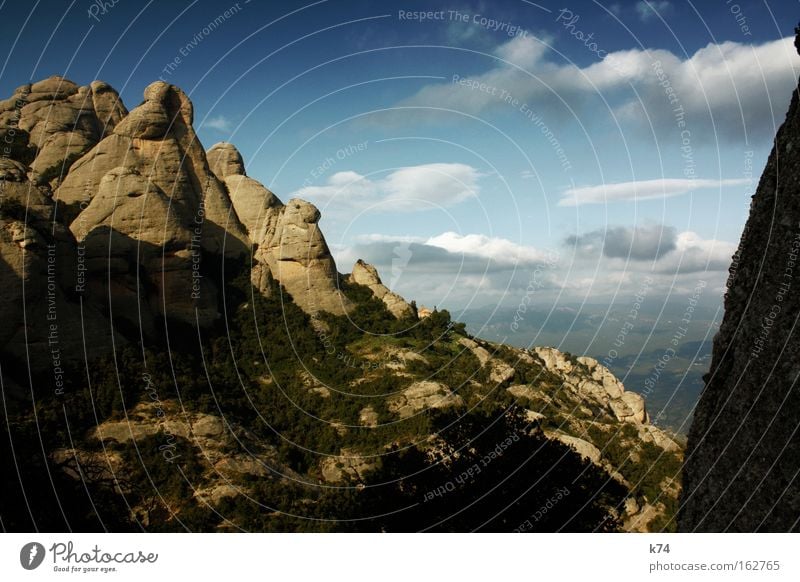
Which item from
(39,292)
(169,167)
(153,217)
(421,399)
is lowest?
(421,399)

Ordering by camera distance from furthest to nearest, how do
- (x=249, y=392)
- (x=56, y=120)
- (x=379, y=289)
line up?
1. (x=379, y=289)
2. (x=56, y=120)
3. (x=249, y=392)

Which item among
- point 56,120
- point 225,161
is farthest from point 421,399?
point 56,120

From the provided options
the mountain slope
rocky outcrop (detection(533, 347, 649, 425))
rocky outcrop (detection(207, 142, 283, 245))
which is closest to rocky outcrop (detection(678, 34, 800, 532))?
the mountain slope

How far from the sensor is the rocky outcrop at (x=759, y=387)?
1123 cm

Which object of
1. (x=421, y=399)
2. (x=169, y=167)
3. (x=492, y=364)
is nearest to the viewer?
(x=421, y=399)

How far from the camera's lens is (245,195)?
66.5 metres

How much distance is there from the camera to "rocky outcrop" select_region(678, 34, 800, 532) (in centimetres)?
1123

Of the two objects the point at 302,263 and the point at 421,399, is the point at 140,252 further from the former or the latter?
the point at 421,399

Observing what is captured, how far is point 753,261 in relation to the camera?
12773mm

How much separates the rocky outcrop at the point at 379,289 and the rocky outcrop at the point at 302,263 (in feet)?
19.0

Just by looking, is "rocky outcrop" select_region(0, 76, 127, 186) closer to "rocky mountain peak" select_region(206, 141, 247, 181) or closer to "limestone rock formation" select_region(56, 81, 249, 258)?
"limestone rock formation" select_region(56, 81, 249, 258)

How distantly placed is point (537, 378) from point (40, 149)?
6442 centimetres

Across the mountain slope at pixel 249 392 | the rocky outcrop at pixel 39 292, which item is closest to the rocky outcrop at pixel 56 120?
the mountain slope at pixel 249 392

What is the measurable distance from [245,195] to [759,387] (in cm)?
6284
